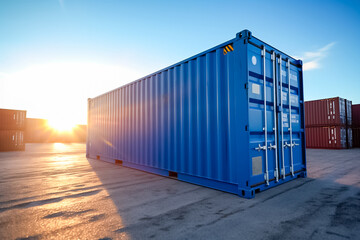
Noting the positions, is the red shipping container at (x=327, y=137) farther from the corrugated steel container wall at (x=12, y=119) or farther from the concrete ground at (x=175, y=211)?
the corrugated steel container wall at (x=12, y=119)

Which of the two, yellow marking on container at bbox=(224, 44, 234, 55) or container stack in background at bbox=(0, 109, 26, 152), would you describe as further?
container stack in background at bbox=(0, 109, 26, 152)

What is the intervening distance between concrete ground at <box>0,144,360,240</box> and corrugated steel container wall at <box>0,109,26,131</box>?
588 inches

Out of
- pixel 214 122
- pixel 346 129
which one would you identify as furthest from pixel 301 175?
pixel 346 129

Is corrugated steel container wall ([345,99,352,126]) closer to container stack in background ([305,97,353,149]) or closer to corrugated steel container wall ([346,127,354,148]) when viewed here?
container stack in background ([305,97,353,149])

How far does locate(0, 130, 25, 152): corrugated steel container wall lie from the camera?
52.4 ft

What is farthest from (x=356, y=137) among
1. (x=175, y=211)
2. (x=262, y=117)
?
(x=175, y=211)

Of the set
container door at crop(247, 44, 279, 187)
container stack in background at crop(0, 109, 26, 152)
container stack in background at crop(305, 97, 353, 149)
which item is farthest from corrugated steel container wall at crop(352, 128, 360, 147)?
container stack in background at crop(0, 109, 26, 152)

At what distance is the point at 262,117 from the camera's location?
4.33 meters

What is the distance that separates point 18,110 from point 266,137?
66.6ft

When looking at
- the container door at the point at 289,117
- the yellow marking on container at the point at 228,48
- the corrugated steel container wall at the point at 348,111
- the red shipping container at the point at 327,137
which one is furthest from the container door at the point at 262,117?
the corrugated steel container wall at the point at 348,111

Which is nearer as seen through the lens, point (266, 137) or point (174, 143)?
point (266, 137)

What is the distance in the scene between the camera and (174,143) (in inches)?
216

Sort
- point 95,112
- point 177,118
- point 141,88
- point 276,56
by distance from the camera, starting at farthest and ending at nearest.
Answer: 1. point 95,112
2. point 141,88
3. point 177,118
4. point 276,56

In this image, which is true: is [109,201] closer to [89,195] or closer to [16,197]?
[89,195]
